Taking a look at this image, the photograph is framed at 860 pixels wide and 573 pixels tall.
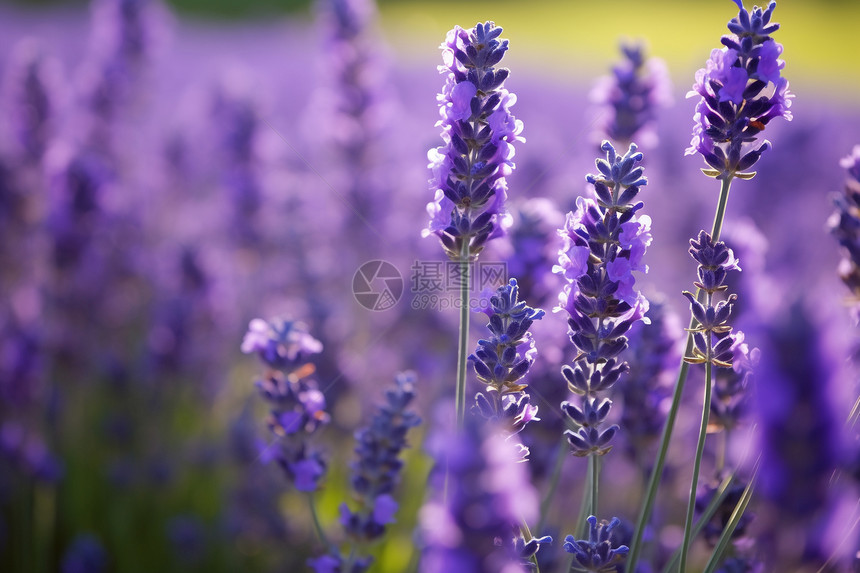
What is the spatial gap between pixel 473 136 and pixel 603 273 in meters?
0.43

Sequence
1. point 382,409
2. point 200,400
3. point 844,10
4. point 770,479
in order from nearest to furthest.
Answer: point 770,479 → point 382,409 → point 200,400 → point 844,10

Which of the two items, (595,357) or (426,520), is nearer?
(426,520)

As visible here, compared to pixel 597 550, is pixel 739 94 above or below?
above

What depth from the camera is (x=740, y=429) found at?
1.73 m

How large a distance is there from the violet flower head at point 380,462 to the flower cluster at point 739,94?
867 mm

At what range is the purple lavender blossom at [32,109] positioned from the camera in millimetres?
3350

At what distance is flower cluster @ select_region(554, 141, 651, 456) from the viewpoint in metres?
1.35

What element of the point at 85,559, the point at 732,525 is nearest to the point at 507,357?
the point at 732,525

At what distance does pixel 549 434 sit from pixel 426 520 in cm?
118

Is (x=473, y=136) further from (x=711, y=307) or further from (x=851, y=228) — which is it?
(x=851, y=228)

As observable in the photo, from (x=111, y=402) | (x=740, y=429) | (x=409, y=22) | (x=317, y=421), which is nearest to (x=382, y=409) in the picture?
(x=317, y=421)

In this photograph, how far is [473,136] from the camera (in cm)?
153

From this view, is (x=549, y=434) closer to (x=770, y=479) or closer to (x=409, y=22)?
(x=770, y=479)

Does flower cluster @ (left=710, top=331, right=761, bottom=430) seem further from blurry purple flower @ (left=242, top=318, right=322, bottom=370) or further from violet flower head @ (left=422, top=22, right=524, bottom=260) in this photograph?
blurry purple flower @ (left=242, top=318, right=322, bottom=370)
